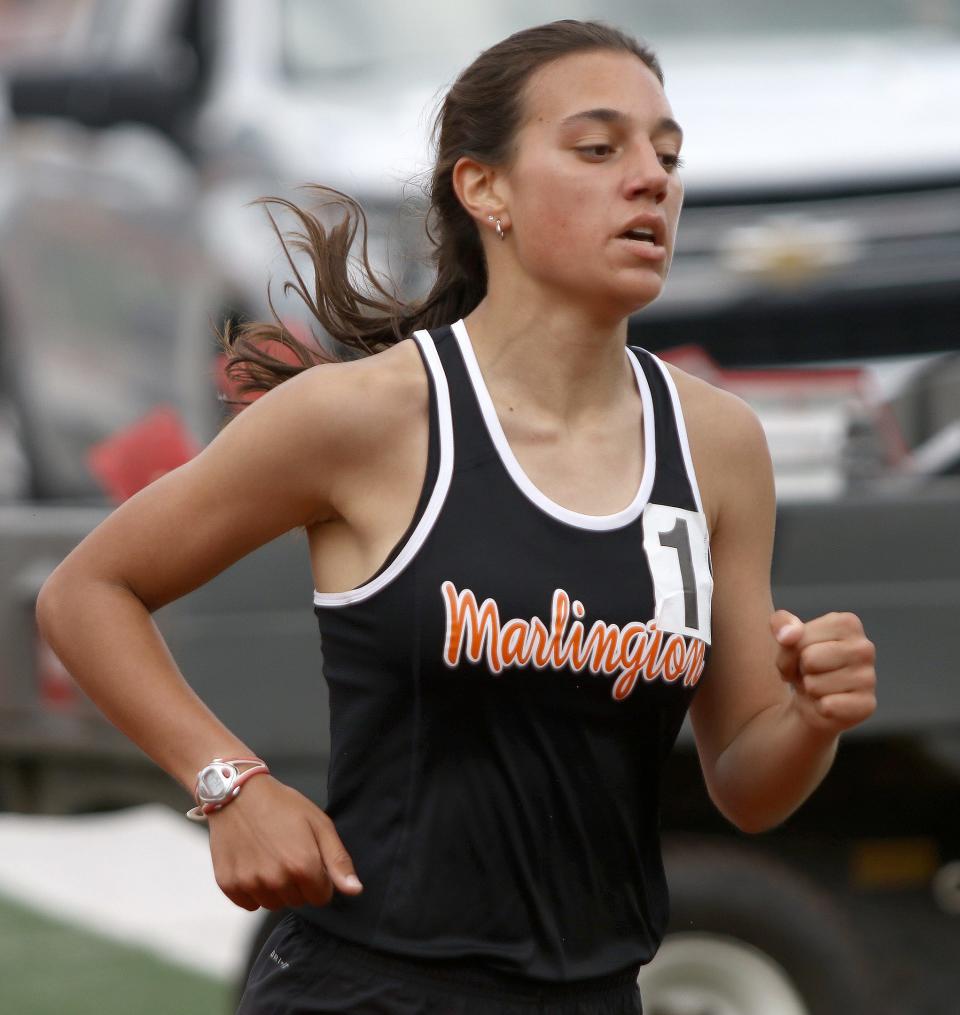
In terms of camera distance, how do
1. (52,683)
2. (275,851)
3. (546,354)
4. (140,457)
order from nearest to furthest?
(275,851) → (546,354) → (52,683) → (140,457)

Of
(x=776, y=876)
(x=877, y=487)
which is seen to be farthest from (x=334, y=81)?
(x=776, y=876)

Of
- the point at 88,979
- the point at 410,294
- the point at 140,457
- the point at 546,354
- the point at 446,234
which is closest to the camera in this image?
the point at 546,354

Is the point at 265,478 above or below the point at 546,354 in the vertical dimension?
below

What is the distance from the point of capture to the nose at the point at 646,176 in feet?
7.59

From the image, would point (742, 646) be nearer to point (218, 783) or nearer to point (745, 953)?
point (218, 783)

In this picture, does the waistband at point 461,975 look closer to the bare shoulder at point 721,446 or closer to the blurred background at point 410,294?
the bare shoulder at point 721,446

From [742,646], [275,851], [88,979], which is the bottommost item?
[88,979]

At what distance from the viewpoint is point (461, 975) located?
224 cm

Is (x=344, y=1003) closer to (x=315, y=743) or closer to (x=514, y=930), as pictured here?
(x=514, y=930)

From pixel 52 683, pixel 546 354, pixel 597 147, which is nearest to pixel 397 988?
pixel 546 354

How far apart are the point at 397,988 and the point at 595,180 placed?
99cm

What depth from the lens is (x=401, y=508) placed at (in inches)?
88.4

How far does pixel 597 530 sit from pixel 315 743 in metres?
1.65

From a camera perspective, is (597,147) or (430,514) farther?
(597,147)
